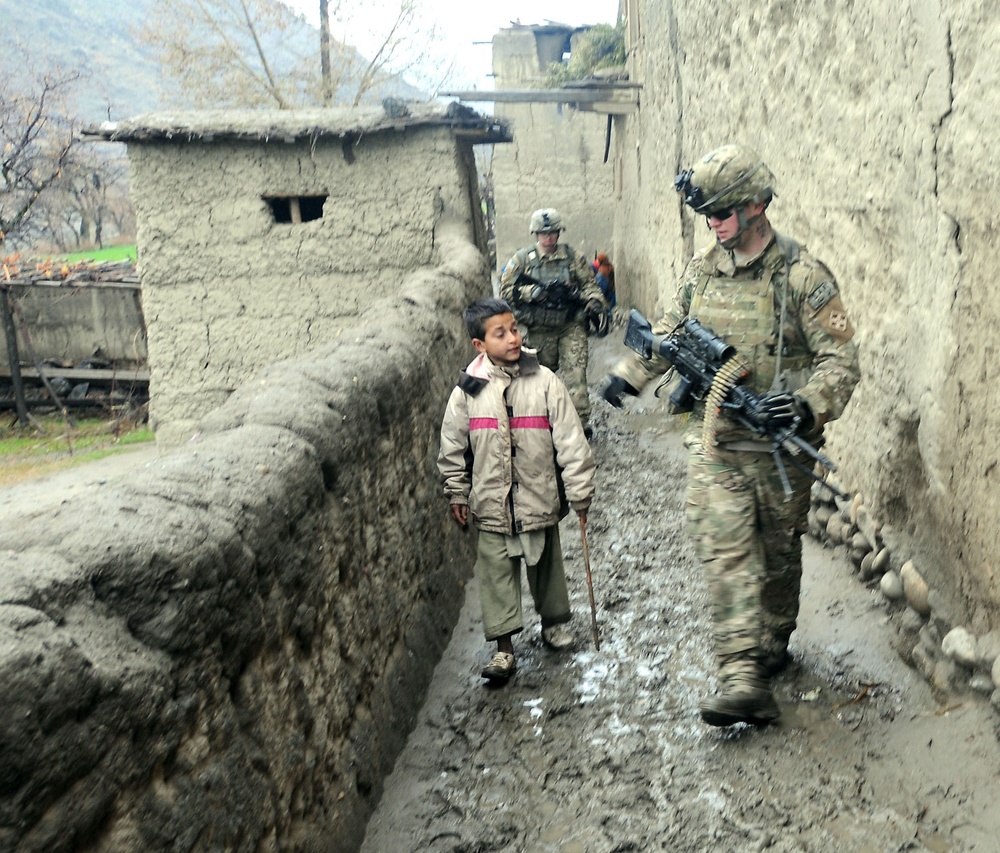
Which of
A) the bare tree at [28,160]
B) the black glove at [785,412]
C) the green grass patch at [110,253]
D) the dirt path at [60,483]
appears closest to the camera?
the black glove at [785,412]

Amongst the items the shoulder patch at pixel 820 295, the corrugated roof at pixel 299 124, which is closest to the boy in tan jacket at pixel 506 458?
the shoulder patch at pixel 820 295

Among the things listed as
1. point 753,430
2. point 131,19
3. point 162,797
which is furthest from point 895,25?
point 131,19

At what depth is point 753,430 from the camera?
352 cm

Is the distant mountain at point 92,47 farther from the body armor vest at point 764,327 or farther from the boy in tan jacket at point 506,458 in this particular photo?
the body armor vest at point 764,327

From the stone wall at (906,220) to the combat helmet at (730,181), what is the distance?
63 centimetres

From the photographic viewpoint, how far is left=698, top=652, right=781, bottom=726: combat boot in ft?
11.1

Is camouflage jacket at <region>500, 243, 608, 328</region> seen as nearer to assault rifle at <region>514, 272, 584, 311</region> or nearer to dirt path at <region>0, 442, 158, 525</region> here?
assault rifle at <region>514, 272, 584, 311</region>

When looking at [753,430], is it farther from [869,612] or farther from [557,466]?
[869,612]

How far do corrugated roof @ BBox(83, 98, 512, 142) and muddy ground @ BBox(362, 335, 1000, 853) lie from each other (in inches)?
181

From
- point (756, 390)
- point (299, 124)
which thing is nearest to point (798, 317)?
point (756, 390)

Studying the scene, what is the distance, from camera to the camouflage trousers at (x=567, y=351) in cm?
758

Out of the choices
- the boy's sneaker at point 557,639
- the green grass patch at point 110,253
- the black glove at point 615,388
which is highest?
the black glove at point 615,388

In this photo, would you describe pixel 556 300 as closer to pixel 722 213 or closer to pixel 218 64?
pixel 722 213

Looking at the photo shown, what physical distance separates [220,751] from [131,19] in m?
90.6
